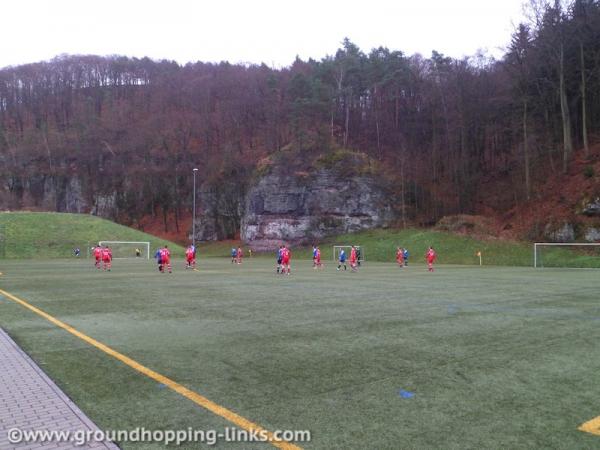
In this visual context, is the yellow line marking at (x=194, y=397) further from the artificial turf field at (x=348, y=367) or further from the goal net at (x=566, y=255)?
the goal net at (x=566, y=255)

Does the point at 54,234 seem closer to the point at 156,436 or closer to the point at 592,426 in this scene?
the point at 156,436

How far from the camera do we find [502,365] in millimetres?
6637

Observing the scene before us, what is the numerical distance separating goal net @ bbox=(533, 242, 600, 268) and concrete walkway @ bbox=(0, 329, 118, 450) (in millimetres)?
38202

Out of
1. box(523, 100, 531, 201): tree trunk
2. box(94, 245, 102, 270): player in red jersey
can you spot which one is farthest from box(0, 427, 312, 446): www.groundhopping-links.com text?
box(523, 100, 531, 201): tree trunk

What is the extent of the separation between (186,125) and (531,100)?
239 ft

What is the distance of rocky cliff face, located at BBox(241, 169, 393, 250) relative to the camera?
212 ft

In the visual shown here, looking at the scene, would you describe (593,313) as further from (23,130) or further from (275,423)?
(23,130)

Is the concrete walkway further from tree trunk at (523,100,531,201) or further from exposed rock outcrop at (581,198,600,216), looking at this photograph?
tree trunk at (523,100,531,201)

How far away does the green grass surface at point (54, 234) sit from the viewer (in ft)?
184

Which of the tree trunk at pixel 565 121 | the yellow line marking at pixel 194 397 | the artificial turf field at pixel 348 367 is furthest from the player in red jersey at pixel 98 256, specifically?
the tree trunk at pixel 565 121

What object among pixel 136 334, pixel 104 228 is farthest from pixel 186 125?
pixel 136 334

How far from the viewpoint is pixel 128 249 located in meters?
60.3

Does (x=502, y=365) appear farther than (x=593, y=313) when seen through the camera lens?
No

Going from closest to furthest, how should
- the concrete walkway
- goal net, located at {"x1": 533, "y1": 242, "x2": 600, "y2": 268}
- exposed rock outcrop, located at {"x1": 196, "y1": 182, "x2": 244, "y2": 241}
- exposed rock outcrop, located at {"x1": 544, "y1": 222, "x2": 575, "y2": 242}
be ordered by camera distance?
the concrete walkway, goal net, located at {"x1": 533, "y1": 242, "x2": 600, "y2": 268}, exposed rock outcrop, located at {"x1": 544, "y1": 222, "x2": 575, "y2": 242}, exposed rock outcrop, located at {"x1": 196, "y1": 182, "x2": 244, "y2": 241}
